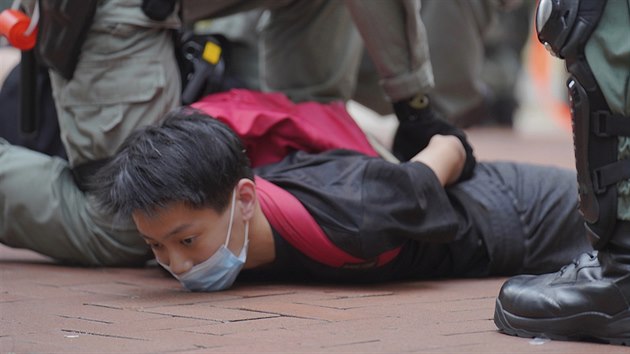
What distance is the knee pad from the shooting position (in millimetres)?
2555

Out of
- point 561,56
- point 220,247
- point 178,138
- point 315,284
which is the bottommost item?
point 315,284

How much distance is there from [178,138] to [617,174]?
1185 millimetres

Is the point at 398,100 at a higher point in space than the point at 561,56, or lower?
lower

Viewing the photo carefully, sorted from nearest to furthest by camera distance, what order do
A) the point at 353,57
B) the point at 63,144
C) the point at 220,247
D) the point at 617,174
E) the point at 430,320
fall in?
the point at 617,174 → the point at 430,320 → the point at 220,247 → the point at 63,144 → the point at 353,57

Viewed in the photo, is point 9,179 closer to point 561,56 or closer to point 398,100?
point 398,100

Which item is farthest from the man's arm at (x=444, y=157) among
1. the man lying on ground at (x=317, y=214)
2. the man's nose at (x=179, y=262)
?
the man's nose at (x=179, y=262)

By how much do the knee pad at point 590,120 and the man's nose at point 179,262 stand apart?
107 centimetres

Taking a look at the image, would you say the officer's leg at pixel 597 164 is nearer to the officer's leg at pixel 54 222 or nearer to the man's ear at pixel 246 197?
the man's ear at pixel 246 197

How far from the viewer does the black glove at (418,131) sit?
374 centimetres

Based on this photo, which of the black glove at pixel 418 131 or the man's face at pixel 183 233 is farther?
the black glove at pixel 418 131

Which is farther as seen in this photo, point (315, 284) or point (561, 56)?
point (315, 284)

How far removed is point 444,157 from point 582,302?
106 centimetres

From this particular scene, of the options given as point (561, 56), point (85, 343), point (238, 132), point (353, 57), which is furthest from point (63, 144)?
point (561, 56)

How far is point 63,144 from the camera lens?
4.11 m
